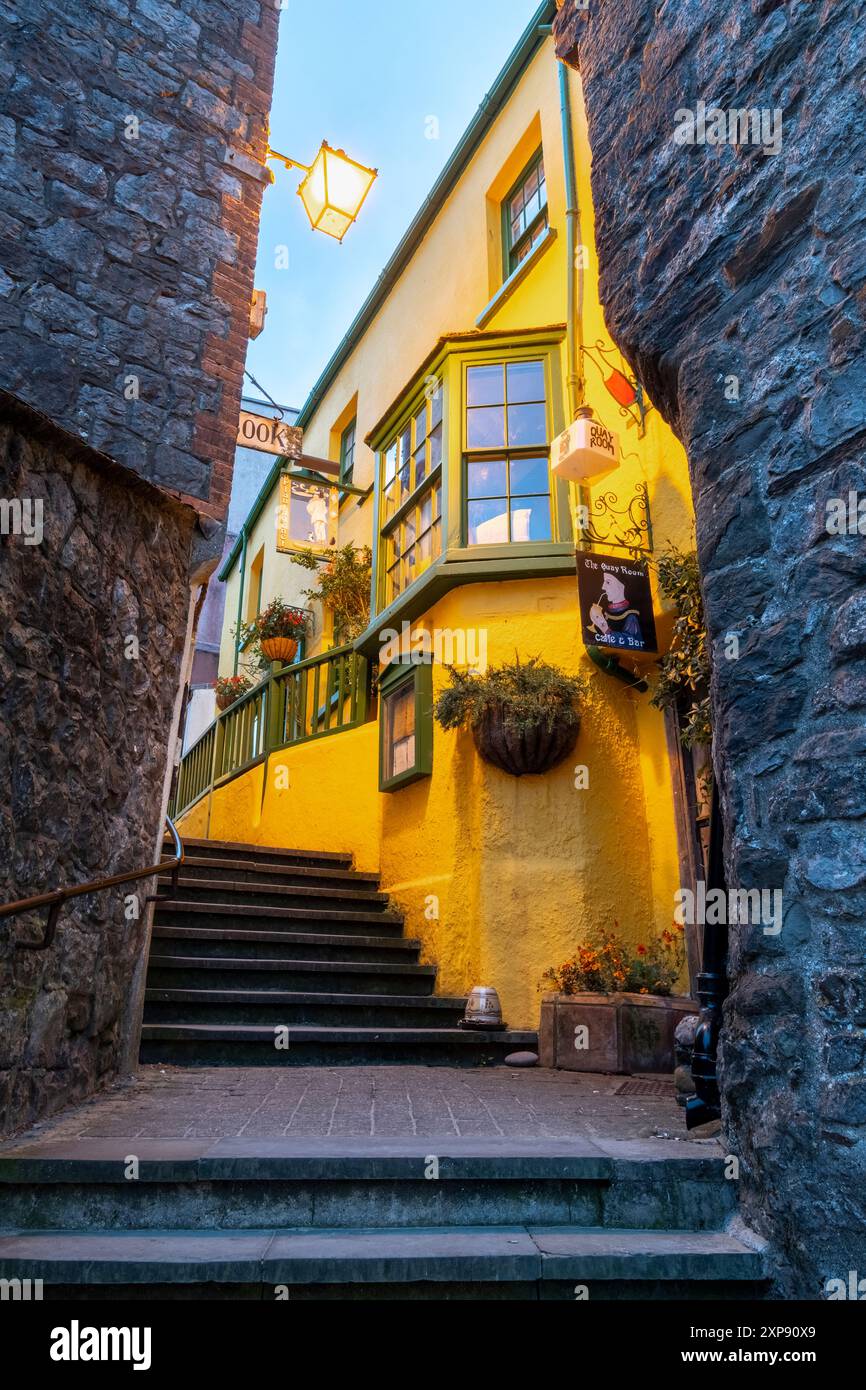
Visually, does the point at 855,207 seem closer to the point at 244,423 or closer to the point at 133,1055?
the point at 133,1055

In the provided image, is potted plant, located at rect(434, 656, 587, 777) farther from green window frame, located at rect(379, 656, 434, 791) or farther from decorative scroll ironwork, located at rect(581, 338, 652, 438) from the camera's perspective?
decorative scroll ironwork, located at rect(581, 338, 652, 438)

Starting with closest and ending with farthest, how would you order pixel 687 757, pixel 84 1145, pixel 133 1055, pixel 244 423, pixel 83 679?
pixel 84 1145 → pixel 83 679 → pixel 133 1055 → pixel 687 757 → pixel 244 423

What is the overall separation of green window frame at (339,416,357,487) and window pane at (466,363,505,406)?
178 inches

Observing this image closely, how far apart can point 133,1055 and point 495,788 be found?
269 centimetres

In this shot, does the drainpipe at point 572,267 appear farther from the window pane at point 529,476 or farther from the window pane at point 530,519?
the window pane at point 530,519

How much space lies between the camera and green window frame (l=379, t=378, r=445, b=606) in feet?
23.3

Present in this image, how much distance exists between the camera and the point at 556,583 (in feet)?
20.4

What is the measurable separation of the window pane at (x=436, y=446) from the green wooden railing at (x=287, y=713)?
82.6 inches

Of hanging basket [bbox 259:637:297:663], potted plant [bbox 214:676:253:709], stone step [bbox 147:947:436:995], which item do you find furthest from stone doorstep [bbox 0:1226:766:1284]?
potted plant [bbox 214:676:253:709]

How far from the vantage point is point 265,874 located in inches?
266

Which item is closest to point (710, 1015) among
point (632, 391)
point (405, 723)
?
point (405, 723)

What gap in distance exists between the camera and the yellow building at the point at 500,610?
18.7ft

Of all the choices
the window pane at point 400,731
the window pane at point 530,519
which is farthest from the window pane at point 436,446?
the window pane at point 400,731
